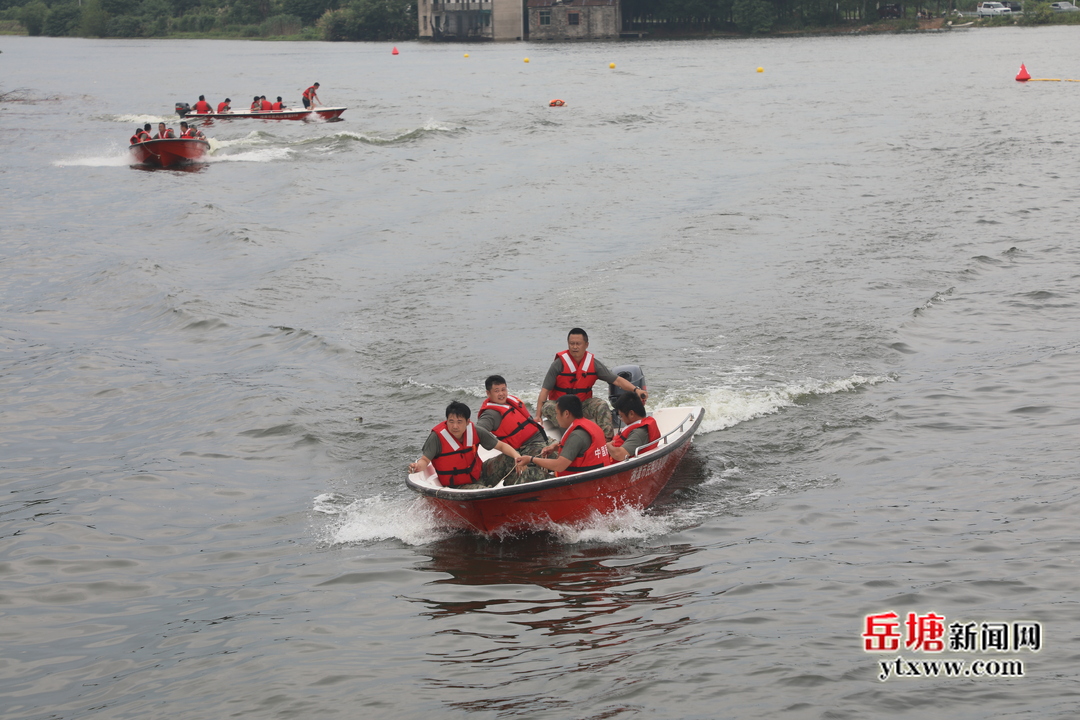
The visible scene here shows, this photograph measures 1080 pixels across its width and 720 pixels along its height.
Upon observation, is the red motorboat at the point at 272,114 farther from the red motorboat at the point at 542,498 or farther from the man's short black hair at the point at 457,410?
the man's short black hair at the point at 457,410

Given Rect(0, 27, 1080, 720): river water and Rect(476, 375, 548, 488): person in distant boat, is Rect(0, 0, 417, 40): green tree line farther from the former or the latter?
Rect(476, 375, 548, 488): person in distant boat

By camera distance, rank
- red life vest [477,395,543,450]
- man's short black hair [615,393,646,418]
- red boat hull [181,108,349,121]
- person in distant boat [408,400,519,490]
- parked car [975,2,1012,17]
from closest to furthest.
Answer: person in distant boat [408,400,519,490] < red life vest [477,395,543,450] < man's short black hair [615,393,646,418] < red boat hull [181,108,349,121] < parked car [975,2,1012,17]

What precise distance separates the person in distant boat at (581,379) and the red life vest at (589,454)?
1511 mm

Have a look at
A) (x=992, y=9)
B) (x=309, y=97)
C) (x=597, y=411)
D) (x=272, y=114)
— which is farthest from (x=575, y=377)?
(x=992, y=9)

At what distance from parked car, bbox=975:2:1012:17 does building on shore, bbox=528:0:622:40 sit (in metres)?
36.4

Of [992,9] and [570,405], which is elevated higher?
[992,9]

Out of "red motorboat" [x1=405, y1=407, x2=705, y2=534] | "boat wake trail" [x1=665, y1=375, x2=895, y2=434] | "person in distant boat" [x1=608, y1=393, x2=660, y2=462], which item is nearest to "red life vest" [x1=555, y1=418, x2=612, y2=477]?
"red motorboat" [x1=405, y1=407, x2=705, y2=534]

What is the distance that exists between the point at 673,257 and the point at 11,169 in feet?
84.9

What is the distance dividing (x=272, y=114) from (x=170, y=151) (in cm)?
807

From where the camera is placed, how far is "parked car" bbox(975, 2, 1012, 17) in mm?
100113

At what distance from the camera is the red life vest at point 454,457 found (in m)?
10.0

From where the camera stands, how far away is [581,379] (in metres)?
12.0

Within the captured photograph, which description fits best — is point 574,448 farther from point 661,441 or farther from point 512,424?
point 661,441

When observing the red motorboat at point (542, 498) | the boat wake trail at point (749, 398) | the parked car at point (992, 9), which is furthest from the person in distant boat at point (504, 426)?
the parked car at point (992, 9)
